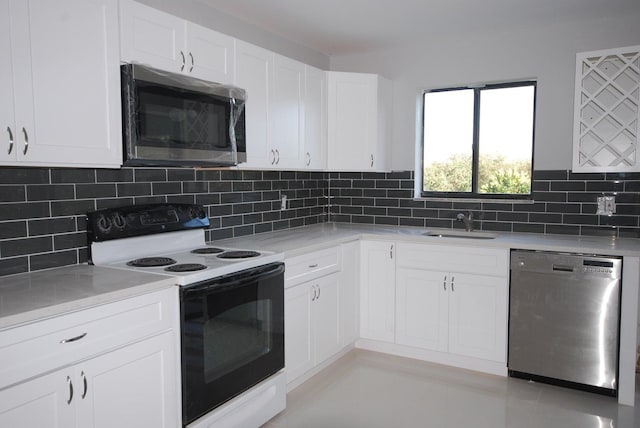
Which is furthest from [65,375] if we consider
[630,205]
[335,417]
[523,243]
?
[630,205]

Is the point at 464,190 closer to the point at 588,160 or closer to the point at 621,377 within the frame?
the point at 588,160

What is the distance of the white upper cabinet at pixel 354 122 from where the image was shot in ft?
12.6

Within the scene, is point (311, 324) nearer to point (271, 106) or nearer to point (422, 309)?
point (422, 309)

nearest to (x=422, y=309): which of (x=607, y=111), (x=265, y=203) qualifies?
(x=265, y=203)

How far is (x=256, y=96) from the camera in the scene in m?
3.02

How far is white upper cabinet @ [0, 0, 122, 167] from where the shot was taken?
1804 millimetres

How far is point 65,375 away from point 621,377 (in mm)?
2941

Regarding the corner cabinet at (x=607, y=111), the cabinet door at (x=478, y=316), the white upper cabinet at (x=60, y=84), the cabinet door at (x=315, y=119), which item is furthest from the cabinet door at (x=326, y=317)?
the corner cabinet at (x=607, y=111)

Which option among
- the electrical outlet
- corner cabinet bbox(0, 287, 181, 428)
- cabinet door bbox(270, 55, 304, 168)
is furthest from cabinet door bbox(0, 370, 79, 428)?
the electrical outlet

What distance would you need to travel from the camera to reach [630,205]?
3.34 meters

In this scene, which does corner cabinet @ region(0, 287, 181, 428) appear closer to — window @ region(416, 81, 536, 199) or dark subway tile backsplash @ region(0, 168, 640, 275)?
dark subway tile backsplash @ region(0, 168, 640, 275)

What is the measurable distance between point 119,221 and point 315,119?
5.55 feet

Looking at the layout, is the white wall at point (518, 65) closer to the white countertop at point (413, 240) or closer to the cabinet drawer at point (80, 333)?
the white countertop at point (413, 240)

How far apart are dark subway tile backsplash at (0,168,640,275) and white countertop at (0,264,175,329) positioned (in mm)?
173
